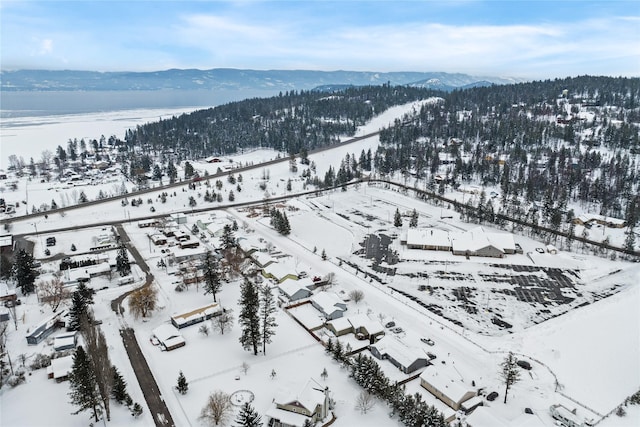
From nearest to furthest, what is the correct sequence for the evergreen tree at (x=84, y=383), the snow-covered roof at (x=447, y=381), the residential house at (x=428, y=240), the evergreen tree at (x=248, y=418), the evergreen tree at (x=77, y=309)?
the evergreen tree at (x=248, y=418), the evergreen tree at (x=84, y=383), the snow-covered roof at (x=447, y=381), the evergreen tree at (x=77, y=309), the residential house at (x=428, y=240)

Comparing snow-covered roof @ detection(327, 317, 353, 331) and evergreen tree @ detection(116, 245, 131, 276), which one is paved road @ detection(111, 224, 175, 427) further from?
snow-covered roof @ detection(327, 317, 353, 331)

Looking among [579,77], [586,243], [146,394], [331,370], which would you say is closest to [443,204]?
[586,243]

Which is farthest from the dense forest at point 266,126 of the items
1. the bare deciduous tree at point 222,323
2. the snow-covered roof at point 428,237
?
the bare deciduous tree at point 222,323

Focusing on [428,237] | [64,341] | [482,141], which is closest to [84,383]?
[64,341]

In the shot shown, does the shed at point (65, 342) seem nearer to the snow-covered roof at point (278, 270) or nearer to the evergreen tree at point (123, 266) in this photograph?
the evergreen tree at point (123, 266)

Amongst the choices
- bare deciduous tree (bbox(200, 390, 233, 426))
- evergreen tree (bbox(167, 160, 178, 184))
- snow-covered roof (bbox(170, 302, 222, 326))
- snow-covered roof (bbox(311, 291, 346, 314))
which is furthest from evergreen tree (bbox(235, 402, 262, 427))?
evergreen tree (bbox(167, 160, 178, 184))
